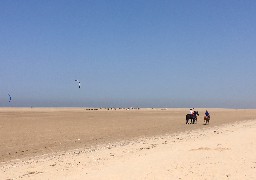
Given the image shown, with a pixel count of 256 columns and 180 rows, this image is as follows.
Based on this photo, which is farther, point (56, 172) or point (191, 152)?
point (191, 152)

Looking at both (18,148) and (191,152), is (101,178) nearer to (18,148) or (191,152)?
(191,152)

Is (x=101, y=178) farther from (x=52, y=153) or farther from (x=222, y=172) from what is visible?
(x=52, y=153)

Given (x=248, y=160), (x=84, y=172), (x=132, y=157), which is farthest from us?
(x=132, y=157)

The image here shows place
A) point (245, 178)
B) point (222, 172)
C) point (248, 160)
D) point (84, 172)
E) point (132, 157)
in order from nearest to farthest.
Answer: point (245, 178), point (222, 172), point (84, 172), point (248, 160), point (132, 157)

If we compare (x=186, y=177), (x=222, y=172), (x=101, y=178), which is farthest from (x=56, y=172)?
(x=222, y=172)

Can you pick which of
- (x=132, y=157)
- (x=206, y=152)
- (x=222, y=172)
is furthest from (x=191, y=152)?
(x=222, y=172)

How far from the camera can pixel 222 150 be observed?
16.0 m

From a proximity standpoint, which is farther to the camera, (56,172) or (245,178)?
(56,172)

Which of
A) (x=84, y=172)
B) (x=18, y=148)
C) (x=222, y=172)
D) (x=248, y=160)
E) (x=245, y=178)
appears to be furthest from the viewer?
(x=18, y=148)

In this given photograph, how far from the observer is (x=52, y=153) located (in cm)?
1958

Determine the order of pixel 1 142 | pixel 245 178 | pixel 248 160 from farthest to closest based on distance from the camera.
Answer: pixel 1 142 < pixel 248 160 < pixel 245 178

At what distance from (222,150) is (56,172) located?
23.1 feet

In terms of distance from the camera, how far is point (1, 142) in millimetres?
25062

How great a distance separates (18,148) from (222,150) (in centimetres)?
1184
